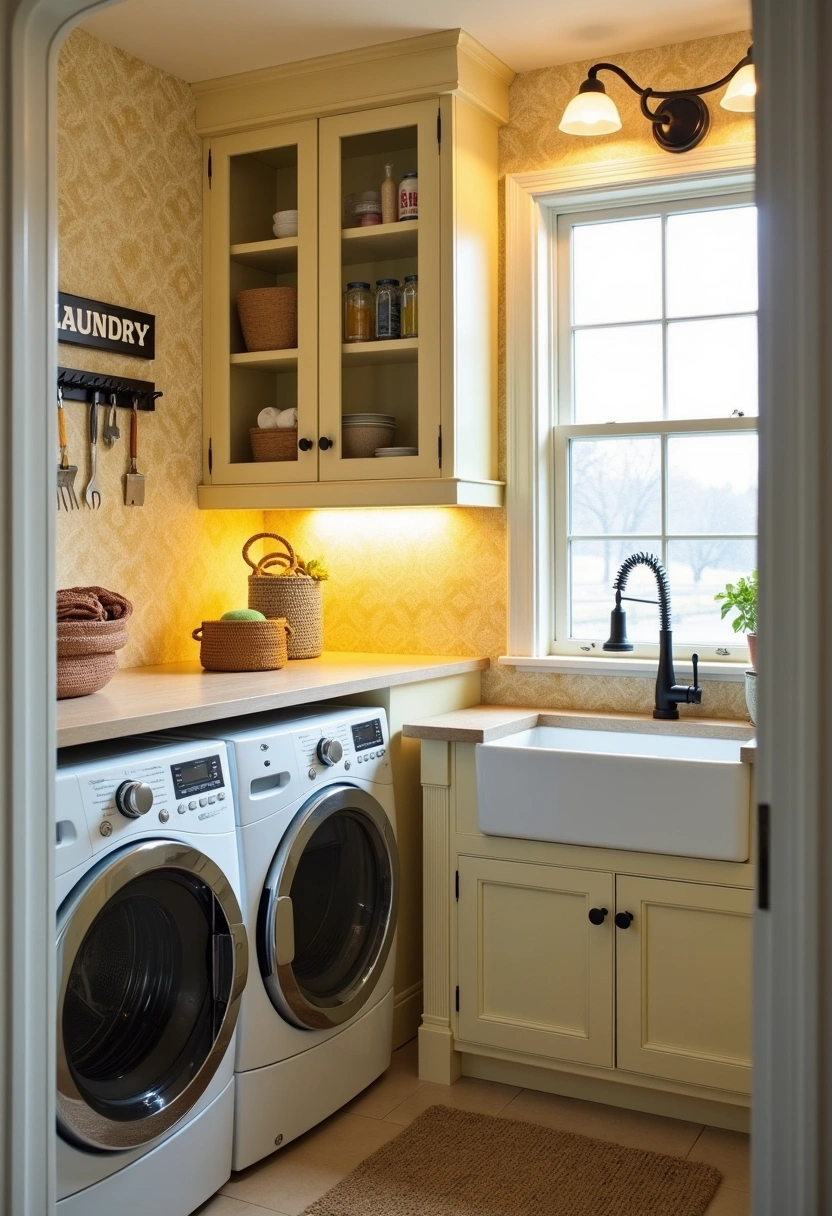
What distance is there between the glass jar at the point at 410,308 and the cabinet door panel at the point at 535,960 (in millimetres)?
1442

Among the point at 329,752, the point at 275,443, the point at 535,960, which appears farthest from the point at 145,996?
the point at 275,443

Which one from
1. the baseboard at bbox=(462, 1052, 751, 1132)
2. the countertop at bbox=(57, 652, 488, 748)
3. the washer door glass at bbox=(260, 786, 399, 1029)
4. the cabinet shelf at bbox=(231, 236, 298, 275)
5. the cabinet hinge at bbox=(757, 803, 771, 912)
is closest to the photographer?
the cabinet hinge at bbox=(757, 803, 771, 912)

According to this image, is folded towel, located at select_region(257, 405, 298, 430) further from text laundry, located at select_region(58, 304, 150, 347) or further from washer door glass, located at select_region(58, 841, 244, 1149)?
washer door glass, located at select_region(58, 841, 244, 1149)

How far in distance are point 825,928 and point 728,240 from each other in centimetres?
252

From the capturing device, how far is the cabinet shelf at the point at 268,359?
3.43 m

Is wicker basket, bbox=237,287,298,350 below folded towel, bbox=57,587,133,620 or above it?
Result: above

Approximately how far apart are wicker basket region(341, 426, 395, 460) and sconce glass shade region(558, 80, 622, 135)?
941 millimetres

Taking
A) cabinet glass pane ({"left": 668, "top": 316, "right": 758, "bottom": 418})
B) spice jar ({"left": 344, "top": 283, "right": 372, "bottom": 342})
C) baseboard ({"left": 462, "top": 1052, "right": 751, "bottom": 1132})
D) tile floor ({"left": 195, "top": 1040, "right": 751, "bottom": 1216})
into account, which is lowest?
tile floor ({"left": 195, "top": 1040, "right": 751, "bottom": 1216})

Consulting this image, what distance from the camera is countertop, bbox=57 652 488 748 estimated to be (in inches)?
88.2

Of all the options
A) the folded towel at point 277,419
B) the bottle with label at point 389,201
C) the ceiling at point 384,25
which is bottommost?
the folded towel at point 277,419

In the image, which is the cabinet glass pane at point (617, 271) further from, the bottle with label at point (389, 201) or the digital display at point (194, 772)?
the digital display at point (194, 772)

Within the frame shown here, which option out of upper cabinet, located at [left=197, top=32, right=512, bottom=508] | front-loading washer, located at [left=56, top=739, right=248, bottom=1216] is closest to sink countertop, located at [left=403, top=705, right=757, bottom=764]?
upper cabinet, located at [left=197, top=32, right=512, bottom=508]

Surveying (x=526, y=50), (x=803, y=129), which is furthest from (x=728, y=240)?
(x=803, y=129)

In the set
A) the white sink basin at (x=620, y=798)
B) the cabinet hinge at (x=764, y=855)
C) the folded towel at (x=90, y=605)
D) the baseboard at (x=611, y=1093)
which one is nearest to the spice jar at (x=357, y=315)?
the folded towel at (x=90, y=605)
